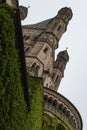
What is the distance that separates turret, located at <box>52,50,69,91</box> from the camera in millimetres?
47125

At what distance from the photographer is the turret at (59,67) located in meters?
47.1

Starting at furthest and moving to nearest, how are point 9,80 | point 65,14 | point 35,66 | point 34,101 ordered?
point 65,14, point 35,66, point 34,101, point 9,80

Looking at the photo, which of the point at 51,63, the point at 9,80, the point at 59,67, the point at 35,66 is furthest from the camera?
the point at 59,67

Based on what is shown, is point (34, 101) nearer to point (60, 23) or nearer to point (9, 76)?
point (9, 76)

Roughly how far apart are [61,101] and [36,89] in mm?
15027

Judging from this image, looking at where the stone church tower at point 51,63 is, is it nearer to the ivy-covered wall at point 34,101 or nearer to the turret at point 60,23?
the turret at point 60,23

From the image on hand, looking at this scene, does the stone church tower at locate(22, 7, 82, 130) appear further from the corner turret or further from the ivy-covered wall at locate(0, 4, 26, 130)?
the ivy-covered wall at locate(0, 4, 26, 130)

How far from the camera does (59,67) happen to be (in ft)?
157

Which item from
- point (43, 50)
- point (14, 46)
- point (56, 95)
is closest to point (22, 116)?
point (14, 46)

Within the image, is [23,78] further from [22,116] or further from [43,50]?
[43,50]

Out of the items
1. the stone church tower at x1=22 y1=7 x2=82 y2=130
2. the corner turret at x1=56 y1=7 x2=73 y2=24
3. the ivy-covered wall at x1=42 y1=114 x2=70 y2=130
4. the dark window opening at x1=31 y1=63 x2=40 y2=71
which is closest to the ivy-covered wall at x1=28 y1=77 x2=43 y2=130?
the ivy-covered wall at x1=42 y1=114 x2=70 y2=130

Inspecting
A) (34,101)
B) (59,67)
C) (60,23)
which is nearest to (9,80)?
(34,101)

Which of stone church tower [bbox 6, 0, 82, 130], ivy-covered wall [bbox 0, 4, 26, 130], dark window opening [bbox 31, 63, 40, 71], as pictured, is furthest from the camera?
dark window opening [bbox 31, 63, 40, 71]

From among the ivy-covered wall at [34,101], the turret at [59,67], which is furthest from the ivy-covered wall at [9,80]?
the turret at [59,67]
